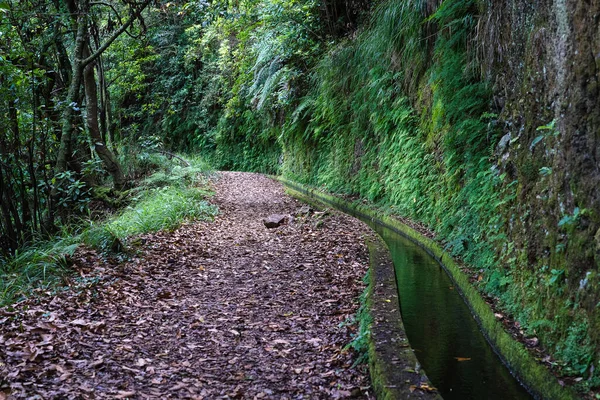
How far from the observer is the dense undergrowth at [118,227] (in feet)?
15.5

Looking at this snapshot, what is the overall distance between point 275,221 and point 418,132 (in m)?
3.28

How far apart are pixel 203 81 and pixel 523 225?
77.0ft

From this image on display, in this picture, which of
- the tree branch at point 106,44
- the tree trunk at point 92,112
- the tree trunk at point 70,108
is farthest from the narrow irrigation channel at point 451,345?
the tree trunk at point 92,112

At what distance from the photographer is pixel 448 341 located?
4105 mm

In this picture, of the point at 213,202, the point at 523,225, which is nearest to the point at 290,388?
the point at 523,225

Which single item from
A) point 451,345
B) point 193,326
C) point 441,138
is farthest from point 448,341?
point 441,138

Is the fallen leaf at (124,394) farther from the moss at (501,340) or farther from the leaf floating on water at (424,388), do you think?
the moss at (501,340)

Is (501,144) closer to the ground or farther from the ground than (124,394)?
farther from the ground

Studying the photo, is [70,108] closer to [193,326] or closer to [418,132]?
[193,326]

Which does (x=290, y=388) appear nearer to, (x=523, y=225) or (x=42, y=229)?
(x=523, y=225)

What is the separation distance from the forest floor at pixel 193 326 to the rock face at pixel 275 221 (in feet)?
4.67

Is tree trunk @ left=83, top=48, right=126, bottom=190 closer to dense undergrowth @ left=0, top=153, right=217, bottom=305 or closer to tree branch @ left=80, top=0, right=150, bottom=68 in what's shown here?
dense undergrowth @ left=0, top=153, right=217, bottom=305

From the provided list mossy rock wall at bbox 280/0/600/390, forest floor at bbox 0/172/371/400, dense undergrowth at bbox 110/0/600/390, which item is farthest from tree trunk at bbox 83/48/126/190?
mossy rock wall at bbox 280/0/600/390

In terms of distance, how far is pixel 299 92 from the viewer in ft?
53.6
